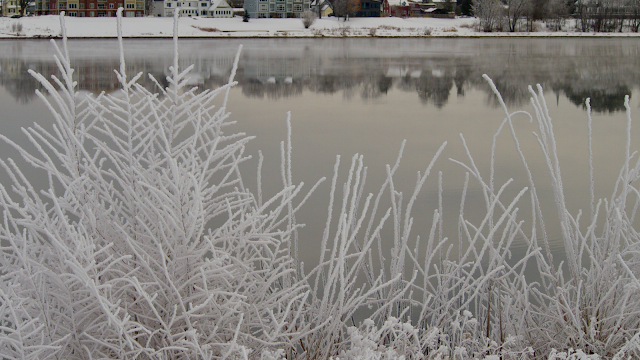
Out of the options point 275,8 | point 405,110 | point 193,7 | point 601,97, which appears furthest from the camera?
point 193,7

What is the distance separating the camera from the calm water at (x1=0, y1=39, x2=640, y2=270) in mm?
→ 5891

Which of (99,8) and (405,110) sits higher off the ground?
(99,8)

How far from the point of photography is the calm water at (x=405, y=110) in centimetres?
589

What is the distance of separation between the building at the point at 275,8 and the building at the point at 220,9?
4.30 m

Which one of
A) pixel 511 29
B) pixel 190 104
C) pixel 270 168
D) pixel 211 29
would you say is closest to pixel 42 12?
pixel 211 29

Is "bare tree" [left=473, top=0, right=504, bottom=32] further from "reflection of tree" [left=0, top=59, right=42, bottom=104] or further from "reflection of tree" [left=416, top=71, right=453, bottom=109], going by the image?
"reflection of tree" [left=0, top=59, right=42, bottom=104]

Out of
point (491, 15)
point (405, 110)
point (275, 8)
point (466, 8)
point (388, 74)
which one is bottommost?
point (405, 110)

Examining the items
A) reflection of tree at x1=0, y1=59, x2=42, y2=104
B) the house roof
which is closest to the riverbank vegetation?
reflection of tree at x1=0, y1=59, x2=42, y2=104

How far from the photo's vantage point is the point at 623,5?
4219 cm

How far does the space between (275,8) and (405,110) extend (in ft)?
203

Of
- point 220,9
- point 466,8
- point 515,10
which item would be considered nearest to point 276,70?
point 515,10

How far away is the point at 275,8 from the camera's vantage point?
69250mm

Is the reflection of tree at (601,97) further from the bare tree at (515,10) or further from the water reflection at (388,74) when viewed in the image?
the bare tree at (515,10)

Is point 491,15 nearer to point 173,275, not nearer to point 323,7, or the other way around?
point 323,7
